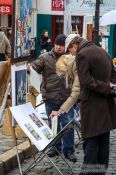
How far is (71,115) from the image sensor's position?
7328mm

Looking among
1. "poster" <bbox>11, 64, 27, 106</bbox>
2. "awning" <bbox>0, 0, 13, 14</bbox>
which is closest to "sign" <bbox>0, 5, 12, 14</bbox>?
"awning" <bbox>0, 0, 13, 14</bbox>

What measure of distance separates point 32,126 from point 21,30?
1152 mm

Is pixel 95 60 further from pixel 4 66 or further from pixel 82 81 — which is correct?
pixel 4 66

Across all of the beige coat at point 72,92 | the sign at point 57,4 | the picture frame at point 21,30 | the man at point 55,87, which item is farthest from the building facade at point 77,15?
the picture frame at point 21,30

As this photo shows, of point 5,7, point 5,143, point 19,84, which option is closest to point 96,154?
point 19,84

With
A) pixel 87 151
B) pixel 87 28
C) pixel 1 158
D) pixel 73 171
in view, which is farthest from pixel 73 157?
pixel 87 28

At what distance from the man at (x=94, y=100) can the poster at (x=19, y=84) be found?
33.4 inches

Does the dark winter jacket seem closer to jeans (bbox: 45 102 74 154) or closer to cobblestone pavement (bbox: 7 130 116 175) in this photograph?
cobblestone pavement (bbox: 7 130 116 175)

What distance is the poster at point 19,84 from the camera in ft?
20.1

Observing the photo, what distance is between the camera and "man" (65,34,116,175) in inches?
216

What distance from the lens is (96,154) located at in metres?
5.73

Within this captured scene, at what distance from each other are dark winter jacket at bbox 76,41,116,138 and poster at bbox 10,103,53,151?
598mm

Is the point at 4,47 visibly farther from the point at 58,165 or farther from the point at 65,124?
the point at 58,165

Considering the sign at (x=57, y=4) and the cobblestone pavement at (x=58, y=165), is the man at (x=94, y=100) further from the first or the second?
the sign at (x=57, y=4)
